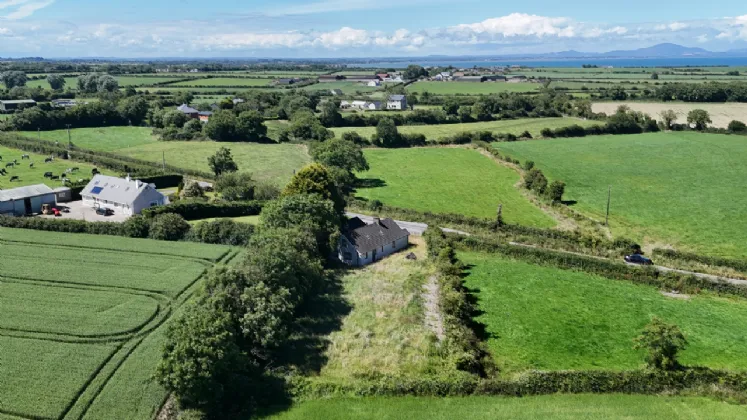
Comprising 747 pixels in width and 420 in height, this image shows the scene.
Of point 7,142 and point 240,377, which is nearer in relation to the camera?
point 240,377

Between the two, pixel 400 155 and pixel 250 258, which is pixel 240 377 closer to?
pixel 250 258

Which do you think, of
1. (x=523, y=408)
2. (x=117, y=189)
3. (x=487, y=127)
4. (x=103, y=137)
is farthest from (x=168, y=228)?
(x=487, y=127)

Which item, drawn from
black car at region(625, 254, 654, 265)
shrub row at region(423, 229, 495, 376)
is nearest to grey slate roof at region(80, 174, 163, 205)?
shrub row at region(423, 229, 495, 376)

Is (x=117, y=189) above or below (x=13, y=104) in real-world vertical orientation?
below

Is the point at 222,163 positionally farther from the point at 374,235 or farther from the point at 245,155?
the point at 374,235

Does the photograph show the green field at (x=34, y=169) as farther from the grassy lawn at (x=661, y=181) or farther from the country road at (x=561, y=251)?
the grassy lawn at (x=661, y=181)

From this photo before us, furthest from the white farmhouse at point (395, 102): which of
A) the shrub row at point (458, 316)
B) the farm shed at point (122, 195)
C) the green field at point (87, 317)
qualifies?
the green field at point (87, 317)

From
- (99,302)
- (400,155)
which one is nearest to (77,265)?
(99,302)
